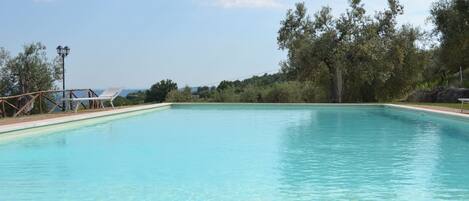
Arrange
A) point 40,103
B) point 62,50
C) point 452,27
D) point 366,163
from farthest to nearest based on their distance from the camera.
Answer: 1. point 452,27
2. point 62,50
3. point 40,103
4. point 366,163

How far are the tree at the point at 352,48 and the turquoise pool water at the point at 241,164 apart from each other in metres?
8.03

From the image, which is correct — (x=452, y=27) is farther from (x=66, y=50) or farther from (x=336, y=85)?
(x=66, y=50)

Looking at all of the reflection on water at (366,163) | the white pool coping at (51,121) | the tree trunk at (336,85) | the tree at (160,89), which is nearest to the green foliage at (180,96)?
the tree trunk at (336,85)

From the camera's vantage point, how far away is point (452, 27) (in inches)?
683

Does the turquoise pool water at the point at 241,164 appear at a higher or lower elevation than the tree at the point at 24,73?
lower

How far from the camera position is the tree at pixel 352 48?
19.0 meters

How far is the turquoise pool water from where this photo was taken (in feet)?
16.1

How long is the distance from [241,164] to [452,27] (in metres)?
13.5

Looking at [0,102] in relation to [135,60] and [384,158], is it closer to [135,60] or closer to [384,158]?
[384,158]

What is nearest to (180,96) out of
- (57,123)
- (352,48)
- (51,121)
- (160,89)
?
(352,48)

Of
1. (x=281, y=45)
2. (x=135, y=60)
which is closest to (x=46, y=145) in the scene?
(x=281, y=45)

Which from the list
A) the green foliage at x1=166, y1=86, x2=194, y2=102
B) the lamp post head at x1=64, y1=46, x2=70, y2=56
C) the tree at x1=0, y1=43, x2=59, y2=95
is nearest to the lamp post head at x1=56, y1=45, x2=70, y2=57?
the lamp post head at x1=64, y1=46, x2=70, y2=56

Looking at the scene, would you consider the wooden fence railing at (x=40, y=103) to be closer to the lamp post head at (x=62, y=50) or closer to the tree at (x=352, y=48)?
the lamp post head at (x=62, y=50)

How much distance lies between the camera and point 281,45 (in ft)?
67.6
